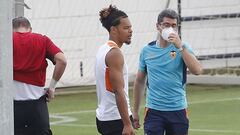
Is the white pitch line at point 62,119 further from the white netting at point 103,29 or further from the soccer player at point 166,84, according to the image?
the soccer player at point 166,84

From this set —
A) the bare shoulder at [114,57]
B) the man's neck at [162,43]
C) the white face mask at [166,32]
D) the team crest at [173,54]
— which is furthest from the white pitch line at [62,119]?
the bare shoulder at [114,57]

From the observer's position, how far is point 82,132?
12922 millimetres

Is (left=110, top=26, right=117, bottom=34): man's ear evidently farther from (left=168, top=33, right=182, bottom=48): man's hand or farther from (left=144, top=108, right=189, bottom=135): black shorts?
(left=144, top=108, right=189, bottom=135): black shorts

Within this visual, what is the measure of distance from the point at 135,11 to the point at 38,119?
37.7 ft

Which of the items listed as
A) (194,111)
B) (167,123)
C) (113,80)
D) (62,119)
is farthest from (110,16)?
(194,111)

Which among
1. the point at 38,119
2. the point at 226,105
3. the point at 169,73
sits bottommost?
the point at 226,105

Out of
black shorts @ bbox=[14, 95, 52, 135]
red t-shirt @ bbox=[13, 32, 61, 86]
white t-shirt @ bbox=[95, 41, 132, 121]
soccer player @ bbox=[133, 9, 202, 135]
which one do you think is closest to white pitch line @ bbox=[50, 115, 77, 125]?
black shorts @ bbox=[14, 95, 52, 135]

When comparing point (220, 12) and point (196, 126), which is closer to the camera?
point (196, 126)

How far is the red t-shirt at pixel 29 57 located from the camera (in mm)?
8641

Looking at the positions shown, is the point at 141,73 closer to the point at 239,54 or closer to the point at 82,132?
the point at 82,132

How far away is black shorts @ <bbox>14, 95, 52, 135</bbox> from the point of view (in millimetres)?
8742

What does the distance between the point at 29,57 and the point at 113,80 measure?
4.94ft

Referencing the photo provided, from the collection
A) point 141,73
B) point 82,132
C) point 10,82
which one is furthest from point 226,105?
point 10,82

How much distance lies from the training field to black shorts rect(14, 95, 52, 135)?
3.93 metres
